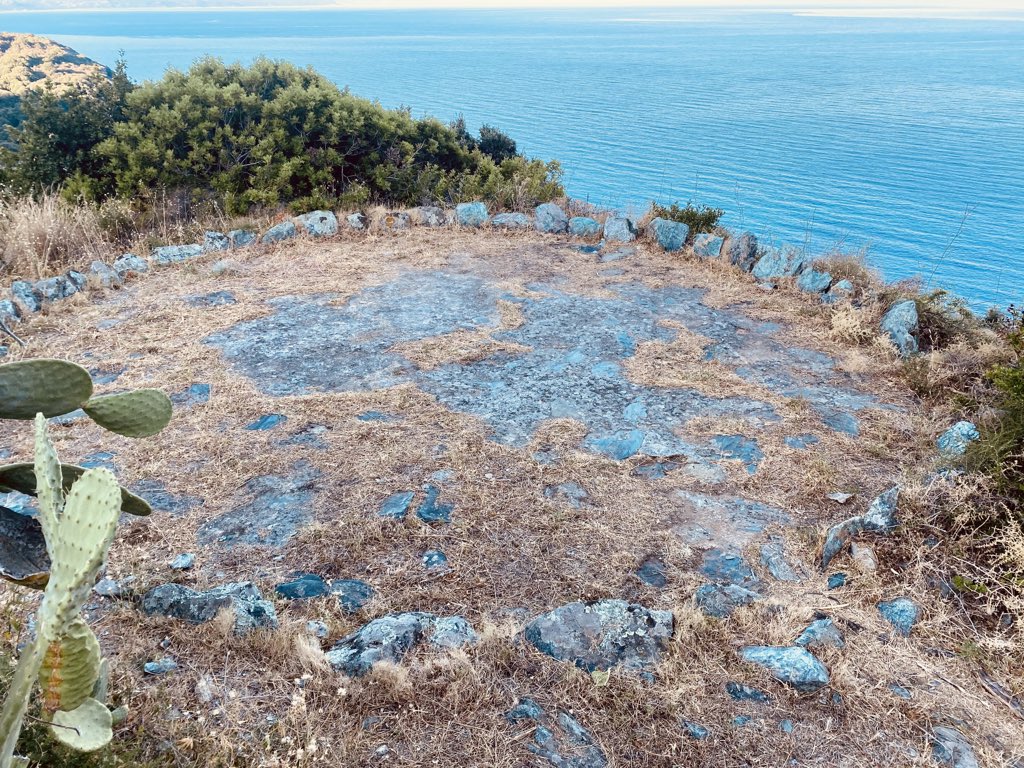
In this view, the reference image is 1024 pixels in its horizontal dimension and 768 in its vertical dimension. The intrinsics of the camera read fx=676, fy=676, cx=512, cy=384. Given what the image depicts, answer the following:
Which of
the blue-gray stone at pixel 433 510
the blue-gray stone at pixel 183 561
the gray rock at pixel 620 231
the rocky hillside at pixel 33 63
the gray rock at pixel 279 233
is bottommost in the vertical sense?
the blue-gray stone at pixel 183 561

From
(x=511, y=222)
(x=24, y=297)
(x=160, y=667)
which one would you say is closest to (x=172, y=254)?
(x=24, y=297)

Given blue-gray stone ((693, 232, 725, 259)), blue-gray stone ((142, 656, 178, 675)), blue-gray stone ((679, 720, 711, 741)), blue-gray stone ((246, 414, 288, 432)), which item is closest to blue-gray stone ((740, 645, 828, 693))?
blue-gray stone ((679, 720, 711, 741))

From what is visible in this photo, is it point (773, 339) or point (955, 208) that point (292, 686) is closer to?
point (773, 339)

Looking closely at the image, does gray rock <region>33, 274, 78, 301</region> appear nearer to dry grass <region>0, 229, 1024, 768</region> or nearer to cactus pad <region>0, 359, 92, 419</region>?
dry grass <region>0, 229, 1024, 768</region>

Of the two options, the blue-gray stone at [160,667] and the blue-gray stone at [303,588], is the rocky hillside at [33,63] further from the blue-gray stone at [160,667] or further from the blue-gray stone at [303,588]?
the blue-gray stone at [160,667]

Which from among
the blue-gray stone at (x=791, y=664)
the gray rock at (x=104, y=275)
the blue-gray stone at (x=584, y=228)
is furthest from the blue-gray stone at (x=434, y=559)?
the blue-gray stone at (x=584, y=228)

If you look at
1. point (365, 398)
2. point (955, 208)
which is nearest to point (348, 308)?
point (365, 398)
